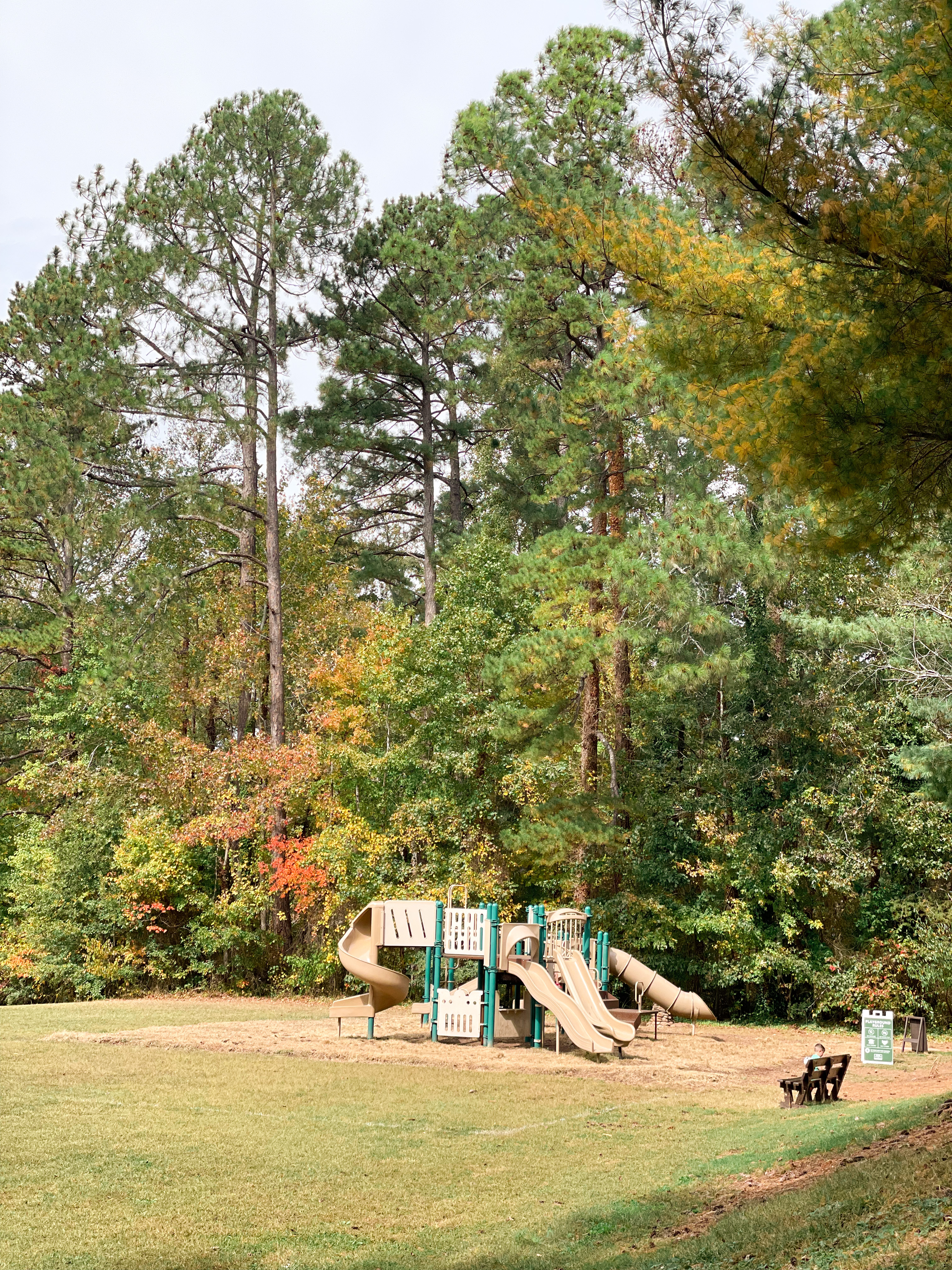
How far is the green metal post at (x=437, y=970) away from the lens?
1611cm

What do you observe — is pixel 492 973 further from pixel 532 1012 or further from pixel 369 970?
pixel 369 970

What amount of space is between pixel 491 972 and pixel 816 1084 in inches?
224

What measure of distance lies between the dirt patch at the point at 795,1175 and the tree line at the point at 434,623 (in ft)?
17.2

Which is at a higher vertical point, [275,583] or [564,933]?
[275,583]

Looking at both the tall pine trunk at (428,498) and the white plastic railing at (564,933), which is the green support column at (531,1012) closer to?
the white plastic railing at (564,933)

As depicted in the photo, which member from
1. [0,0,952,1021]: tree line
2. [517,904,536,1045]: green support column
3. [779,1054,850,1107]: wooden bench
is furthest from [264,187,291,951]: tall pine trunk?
[779,1054,850,1107]: wooden bench

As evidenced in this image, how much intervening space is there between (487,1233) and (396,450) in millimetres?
22816

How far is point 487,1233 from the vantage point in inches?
260

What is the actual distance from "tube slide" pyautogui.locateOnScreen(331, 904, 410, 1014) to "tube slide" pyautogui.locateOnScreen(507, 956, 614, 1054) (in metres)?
1.86

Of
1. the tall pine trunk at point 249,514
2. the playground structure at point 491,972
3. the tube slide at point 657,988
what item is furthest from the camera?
the tall pine trunk at point 249,514

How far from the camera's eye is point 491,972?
15.7 meters

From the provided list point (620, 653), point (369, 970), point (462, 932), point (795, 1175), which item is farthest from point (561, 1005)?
point (620, 653)

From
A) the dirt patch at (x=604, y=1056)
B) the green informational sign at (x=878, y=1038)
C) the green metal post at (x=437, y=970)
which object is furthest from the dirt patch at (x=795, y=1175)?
the green metal post at (x=437, y=970)

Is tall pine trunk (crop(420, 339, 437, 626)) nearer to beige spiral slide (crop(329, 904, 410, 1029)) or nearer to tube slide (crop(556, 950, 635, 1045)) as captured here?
beige spiral slide (crop(329, 904, 410, 1029))
